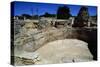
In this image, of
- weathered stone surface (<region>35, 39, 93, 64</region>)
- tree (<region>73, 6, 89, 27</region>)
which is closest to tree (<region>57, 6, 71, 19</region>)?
tree (<region>73, 6, 89, 27</region>)

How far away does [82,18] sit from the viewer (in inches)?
127

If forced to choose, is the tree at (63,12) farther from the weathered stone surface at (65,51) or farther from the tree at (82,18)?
the weathered stone surface at (65,51)

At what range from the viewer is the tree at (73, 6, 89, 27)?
319cm

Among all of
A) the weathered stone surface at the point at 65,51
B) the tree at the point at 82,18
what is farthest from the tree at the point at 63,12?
the weathered stone surface at the point at 65,51

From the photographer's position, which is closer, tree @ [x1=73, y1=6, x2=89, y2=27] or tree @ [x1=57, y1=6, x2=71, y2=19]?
tree @ [x1=57, y1=6, x2=71, y2=19]

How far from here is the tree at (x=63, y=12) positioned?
305 centimetres

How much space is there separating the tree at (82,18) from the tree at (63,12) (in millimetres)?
170

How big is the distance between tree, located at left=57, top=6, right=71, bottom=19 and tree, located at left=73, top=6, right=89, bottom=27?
170mm

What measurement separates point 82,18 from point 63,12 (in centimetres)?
35

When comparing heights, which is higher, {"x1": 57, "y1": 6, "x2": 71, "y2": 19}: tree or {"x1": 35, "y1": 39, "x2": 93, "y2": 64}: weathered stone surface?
{"x1": 57, "y1": 6, "x2": 71, "y2": 19}: tree

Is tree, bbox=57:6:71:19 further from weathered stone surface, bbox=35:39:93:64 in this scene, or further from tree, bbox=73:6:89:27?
weathered stone surface, bbox=35:39:93:64

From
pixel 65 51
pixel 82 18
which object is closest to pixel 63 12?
pixel 82 18
